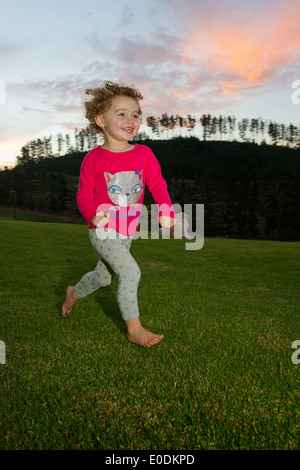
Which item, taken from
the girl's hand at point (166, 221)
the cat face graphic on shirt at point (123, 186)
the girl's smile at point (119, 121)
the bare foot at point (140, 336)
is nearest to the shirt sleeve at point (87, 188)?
the cat face graphic on shirt at point (123, 186)

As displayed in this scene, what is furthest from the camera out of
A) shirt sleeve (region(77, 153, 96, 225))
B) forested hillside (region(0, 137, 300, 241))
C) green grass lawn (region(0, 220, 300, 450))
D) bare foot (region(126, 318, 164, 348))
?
forested hillside (region(0, 137, 300, 241))

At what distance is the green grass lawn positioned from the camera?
1.61 m

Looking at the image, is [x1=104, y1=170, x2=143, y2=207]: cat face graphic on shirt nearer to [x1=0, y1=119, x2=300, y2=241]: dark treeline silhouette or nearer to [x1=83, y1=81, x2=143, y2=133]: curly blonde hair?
[x1=83, y1=81, x2=143, y2=133]: curly blonde hair

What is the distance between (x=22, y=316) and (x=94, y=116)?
2236mm

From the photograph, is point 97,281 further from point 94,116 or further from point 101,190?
point 94,116

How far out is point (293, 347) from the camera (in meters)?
2.73

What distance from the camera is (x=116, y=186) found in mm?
2775

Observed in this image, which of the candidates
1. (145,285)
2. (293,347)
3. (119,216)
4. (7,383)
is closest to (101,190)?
(119,216)

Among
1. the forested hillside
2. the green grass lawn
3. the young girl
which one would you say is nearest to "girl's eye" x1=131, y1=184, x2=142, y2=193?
the young girl

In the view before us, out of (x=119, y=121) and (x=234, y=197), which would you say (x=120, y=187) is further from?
(x=234, y=197)

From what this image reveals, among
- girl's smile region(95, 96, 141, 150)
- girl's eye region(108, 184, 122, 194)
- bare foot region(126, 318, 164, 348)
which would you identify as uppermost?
girl's smile region(95, 96, 141, 150)

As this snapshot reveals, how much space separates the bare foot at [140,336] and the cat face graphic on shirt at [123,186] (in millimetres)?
934

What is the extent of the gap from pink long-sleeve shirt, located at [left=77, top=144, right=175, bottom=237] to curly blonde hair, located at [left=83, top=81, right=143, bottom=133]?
1.06 feet

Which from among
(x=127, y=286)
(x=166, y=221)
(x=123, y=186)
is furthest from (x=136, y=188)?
(x=127, y=286)
